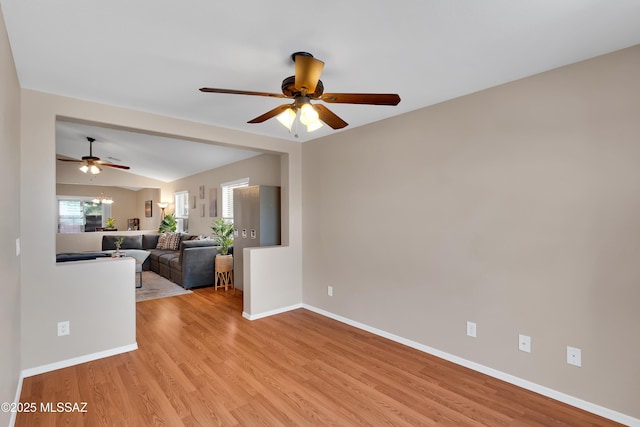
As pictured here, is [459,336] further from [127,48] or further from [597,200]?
[127,48]

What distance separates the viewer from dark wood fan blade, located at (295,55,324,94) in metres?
1.87

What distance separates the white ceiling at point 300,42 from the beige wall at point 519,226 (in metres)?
0.32

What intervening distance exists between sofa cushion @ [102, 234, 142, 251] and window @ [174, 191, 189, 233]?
105 centimetres

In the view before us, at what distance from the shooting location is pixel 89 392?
2.42m

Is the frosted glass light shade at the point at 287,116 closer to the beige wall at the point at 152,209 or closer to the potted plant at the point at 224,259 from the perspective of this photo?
the potted plant at the point at 224,259

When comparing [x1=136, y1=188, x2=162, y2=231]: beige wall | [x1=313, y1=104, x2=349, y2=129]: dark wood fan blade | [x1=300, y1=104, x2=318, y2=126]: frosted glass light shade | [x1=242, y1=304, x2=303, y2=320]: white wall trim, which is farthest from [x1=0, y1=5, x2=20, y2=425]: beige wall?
[x1=136, y1=188, x2=162, y2=231]: beige wall

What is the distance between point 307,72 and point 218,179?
560 cm

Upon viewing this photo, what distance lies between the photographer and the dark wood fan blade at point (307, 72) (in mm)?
1865

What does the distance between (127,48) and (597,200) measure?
335cm

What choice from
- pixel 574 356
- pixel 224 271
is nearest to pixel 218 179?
pixel 224 271

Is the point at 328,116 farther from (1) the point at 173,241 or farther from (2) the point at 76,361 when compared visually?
(1) the point at 173,241

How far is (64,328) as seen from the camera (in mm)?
2805

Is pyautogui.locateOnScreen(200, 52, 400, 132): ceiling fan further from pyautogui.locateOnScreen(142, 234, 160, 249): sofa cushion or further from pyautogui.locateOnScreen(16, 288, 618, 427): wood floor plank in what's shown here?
pyautogui.locateOnScreen(142, 234, 160, 249): sofa cushion

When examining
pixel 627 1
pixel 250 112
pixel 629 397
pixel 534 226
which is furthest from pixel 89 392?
pixel 627 1
